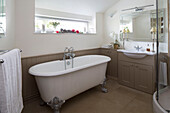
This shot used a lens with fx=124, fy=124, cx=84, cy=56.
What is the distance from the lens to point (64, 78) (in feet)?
6.92

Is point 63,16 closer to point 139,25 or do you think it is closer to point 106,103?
point 139,25

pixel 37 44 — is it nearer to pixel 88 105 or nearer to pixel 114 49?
pixel 88 105

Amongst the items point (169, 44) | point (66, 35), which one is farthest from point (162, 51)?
point (66, 35)

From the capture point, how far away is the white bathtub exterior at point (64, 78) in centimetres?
200

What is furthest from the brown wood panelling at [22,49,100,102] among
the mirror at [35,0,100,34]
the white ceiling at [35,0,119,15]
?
the white ceiling at [35,0,119,15]

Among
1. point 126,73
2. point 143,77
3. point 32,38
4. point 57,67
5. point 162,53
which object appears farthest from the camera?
point 126,73

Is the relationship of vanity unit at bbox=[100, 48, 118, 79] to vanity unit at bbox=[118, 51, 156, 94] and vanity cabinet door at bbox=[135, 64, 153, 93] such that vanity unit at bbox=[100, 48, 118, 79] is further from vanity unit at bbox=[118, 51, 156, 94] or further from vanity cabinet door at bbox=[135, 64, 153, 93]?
vanity cabinet door at bbox=[135, 64, 153, 93]

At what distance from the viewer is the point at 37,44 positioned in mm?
2639

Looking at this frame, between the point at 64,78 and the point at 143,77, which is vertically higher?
the point at 64,78

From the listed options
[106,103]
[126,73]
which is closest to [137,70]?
[126,73]

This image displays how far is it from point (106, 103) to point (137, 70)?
1180 millimetres

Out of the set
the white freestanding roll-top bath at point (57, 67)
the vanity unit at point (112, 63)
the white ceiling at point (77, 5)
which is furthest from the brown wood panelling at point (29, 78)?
the vanity unit at point (112, 63)

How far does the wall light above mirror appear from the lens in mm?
3045

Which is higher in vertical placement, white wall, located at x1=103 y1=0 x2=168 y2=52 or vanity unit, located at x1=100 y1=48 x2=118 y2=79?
white wall, located at x1=103 y1=0 x2=168 y2=52
